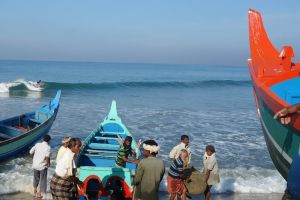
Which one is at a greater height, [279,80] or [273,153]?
[279,80]

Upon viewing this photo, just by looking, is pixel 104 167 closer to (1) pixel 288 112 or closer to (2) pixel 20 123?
(1) pixel 288 112

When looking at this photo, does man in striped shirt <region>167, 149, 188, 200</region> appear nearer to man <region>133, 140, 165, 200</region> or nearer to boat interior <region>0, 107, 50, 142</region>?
man <region>133, 140, 165, 200</region>

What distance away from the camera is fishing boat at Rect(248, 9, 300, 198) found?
12.2 feet

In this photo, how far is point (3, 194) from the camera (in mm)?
9578

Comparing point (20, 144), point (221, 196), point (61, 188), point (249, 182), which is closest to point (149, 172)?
point (61, 188)

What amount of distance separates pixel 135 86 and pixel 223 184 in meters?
39.4

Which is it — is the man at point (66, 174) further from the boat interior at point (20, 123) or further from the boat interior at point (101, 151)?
the boat interior at point (20, 123)

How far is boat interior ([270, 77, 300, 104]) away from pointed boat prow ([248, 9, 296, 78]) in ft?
0.80

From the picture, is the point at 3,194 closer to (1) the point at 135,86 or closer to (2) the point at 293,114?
(2) the point at 293,114

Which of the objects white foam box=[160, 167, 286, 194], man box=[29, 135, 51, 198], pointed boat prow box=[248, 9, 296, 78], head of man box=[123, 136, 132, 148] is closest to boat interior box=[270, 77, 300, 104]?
pointed boat prow box=[248, 9, 296, 78]

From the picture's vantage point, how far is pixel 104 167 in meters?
8.10

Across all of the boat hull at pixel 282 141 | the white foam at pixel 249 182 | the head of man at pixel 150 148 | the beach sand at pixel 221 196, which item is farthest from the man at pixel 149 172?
the white foam at pixel 249 182

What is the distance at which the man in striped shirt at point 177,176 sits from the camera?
7289 mm

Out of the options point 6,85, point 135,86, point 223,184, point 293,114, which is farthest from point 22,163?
point 135,86
